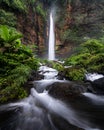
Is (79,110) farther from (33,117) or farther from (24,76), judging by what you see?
(24,76)

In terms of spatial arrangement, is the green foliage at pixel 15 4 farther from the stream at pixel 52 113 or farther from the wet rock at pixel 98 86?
the wet rock at pixel 98 86

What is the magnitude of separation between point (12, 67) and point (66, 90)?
2.59 metres

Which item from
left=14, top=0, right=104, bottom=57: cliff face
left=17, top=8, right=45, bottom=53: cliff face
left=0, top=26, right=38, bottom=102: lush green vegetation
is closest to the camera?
left=0, top=26, right=38, bottom=102: lush green vegetation

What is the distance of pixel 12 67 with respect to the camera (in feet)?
24.1

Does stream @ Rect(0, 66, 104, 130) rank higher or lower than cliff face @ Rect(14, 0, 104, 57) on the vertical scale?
lower

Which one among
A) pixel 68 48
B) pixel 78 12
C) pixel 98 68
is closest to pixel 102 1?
pixel 78 12

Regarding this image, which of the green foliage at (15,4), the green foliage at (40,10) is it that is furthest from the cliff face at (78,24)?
the green foliage at (15,4)

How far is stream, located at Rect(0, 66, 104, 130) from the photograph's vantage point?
3.91 m

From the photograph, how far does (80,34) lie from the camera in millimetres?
24156

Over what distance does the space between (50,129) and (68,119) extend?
0.72 m

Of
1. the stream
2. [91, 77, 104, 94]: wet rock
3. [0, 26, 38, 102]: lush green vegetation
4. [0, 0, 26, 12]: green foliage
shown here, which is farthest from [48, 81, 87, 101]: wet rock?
[0, 0, 26, 12]: green foliage

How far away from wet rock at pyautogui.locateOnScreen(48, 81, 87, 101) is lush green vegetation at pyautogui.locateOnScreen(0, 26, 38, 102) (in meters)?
1.01

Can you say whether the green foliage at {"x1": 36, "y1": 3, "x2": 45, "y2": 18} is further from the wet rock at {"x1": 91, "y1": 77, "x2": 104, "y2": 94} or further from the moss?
the wet rock at {"x1": 91, "y1": 77, "x2": 104, "y2": 94}

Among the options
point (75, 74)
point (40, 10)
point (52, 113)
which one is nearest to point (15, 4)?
point (40, 10)
